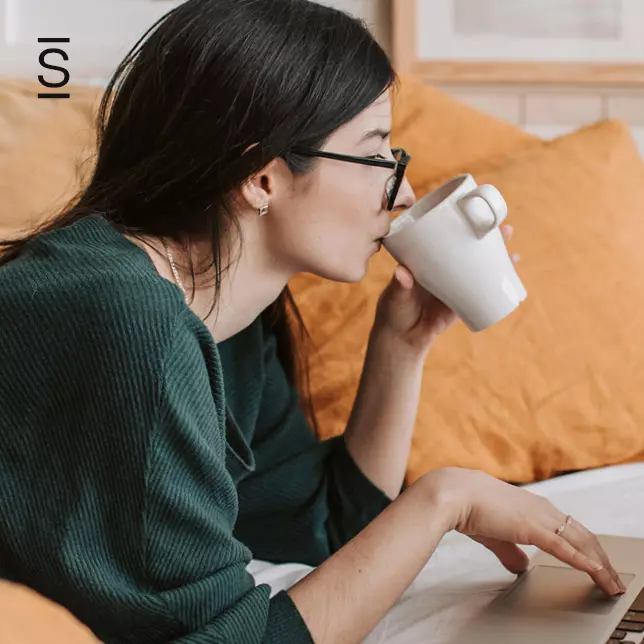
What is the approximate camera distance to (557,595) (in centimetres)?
92

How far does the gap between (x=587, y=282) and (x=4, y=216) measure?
2.49 ft

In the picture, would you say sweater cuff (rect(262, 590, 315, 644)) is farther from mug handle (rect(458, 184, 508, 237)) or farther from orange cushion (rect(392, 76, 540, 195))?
orange cushion (rect(392, 76, 540, 195))

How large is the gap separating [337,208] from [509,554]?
0.38m

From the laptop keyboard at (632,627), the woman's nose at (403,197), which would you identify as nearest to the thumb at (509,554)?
the laptop keyboard at (632,627)

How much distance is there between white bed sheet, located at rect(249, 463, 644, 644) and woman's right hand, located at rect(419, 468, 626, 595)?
2.5 inches

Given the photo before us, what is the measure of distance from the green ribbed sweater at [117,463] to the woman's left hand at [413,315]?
0.40m

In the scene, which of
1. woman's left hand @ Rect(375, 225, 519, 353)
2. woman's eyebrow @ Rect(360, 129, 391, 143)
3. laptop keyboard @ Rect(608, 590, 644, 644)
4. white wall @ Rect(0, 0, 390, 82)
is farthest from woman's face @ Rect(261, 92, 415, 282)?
white wall @ Rect(0, 0, 390, 82)

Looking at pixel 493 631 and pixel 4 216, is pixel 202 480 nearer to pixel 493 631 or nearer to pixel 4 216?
pixel 493 631

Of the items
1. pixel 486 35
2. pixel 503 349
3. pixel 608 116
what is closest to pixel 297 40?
pixel 503 349

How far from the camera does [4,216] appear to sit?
125 centimetres

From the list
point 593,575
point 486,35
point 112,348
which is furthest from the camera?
point 486,35

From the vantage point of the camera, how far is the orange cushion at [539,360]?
1.34 m

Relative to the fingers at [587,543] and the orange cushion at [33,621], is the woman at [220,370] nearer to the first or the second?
the fingers at [587,543]

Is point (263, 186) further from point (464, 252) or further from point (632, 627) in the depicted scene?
point (632, 627)
